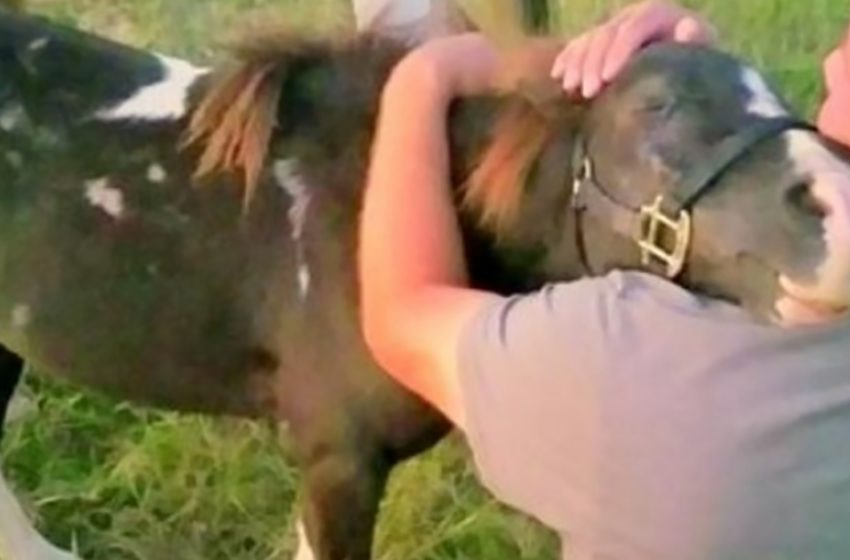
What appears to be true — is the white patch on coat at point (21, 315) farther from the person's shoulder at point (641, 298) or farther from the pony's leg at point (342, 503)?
the person's shoulder at point (641, 298)

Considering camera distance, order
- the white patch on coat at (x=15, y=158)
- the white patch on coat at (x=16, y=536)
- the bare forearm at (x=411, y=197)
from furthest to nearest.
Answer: the white patch on coat at (x=16, y=536), the white patch on coat at (x=15, y=158), the bare forearm at (x=411, y=197)

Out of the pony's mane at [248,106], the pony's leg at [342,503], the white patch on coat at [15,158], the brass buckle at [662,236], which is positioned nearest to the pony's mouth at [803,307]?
the brass buckle at [662,236]

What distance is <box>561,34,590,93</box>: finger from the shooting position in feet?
6.80

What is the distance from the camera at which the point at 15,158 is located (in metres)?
2.48

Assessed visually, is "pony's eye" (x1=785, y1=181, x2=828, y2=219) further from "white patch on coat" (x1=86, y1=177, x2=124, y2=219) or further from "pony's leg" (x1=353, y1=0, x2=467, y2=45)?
"white patch on coat" (x1=86, y1=177, x2=124, y2=219)

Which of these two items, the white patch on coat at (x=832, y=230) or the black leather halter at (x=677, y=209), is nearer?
the white patch on coat at (x=832, y=230)

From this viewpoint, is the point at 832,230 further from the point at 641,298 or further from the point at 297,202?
the point at 297,202

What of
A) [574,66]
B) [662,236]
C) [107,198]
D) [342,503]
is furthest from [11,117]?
[662,236]

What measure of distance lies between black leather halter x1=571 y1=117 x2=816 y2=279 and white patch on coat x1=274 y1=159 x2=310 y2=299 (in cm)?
45

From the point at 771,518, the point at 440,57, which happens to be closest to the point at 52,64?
the point at 440,57

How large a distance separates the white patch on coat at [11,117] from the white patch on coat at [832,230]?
3.36ft

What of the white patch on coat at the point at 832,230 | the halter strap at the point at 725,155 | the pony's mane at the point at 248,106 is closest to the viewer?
the white patch on coat at the point at 832,230

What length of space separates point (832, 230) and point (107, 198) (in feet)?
3.27

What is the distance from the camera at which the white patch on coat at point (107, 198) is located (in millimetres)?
2434
